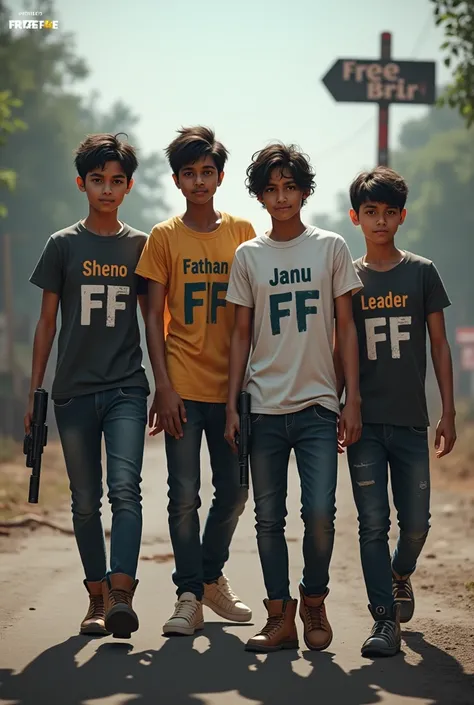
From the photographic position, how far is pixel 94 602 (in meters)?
5.92

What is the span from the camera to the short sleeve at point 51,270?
231 inches

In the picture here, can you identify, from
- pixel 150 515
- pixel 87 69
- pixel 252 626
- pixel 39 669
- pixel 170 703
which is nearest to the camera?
pixel 170 703

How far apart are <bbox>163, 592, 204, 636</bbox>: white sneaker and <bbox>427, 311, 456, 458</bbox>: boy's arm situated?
4.53 ft

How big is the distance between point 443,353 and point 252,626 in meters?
1.68

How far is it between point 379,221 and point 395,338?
577mm

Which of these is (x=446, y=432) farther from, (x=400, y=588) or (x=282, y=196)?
(x=282, y=196)

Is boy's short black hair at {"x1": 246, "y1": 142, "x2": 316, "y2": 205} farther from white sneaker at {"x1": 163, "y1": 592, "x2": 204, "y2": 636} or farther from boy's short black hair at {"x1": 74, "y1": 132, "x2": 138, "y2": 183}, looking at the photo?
white sneaker at {"x1": 163, "y1": 592, "x2": 204, "y2": 636}

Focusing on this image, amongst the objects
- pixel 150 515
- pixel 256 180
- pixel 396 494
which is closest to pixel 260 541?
pixel 396 494

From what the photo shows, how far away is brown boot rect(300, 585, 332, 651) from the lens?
5.50 meters

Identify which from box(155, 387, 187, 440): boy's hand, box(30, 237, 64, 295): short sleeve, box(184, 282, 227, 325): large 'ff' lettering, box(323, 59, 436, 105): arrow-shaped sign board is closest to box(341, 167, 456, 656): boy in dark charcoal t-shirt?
box(184, 282, 227, 325): large 'ff' lettering

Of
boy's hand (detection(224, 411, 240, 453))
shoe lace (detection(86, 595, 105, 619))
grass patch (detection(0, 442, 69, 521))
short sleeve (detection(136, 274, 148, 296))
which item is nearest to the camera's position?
boy's hand (detection(224, 411, 240, 453))

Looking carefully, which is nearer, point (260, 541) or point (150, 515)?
point (260, 541)

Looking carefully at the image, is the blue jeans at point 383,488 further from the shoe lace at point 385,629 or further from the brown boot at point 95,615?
the brown boot at point 95,615

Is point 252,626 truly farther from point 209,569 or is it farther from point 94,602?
point 94,602
